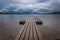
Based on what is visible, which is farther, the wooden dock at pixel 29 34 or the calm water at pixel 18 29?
the calm water at pixel 18 29

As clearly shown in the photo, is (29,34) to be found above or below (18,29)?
above

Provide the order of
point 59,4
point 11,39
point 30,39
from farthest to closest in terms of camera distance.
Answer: point 59,4 → point 11,39 → point 30,39

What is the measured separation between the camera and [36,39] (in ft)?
5.01

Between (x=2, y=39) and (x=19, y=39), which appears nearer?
(x=19, y=39)

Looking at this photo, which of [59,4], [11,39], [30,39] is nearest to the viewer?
[30,39]

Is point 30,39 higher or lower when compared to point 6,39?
higher

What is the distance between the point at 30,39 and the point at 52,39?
A: 87cm

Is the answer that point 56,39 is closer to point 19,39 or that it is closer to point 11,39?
point 11,39

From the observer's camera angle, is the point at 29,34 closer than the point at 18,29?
Yes

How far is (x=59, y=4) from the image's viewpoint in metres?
5.59

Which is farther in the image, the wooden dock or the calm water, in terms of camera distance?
the calm water

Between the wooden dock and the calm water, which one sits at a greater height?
the wooden dock

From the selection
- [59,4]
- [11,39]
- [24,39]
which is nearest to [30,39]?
[24,39]

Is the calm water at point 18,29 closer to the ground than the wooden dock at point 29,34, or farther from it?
closer to the ground
